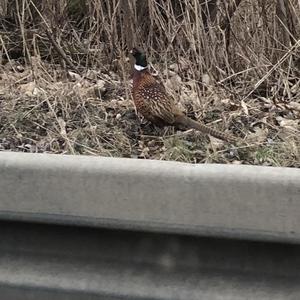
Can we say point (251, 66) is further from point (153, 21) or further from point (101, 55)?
point (101, 55)

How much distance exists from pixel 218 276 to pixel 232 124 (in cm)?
213

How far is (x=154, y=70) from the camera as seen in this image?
5785mm

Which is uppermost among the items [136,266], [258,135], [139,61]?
[136,266]

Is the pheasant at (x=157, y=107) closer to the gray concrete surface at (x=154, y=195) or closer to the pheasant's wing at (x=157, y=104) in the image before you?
the pheasant's wing at (x=157, y=104)

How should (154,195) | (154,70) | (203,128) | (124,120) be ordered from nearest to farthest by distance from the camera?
1. (154,195)
2. (203,128)
3. (124,120)
4. (154,70)

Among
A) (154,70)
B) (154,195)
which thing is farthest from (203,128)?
(154,195)

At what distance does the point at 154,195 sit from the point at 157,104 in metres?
1.83

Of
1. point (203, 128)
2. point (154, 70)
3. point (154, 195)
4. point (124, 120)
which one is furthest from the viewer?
point (154, 70)

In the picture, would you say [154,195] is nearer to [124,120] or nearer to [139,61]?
[124,120]

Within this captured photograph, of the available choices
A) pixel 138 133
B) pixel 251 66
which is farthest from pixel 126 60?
pixel 138 133

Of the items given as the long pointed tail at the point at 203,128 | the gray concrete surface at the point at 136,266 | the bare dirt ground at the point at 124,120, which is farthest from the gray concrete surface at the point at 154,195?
the long pointed tail at the point at 203,128

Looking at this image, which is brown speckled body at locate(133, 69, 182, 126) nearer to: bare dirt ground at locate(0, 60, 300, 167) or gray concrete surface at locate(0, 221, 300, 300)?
bare dirt ground at locate(0, 60, 300, 167)

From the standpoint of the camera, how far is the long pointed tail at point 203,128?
4.44 m

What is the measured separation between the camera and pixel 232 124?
15.9 ft
